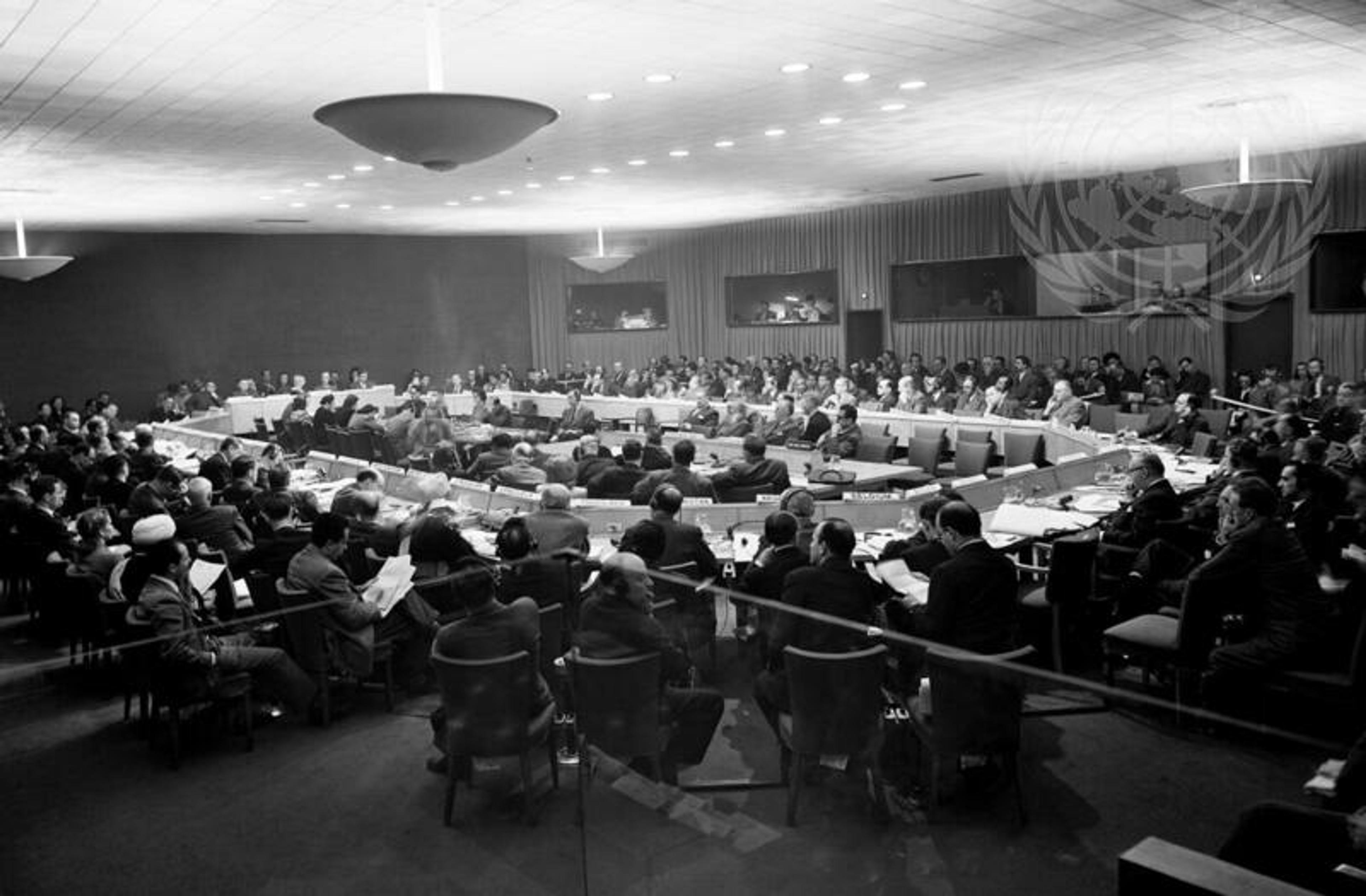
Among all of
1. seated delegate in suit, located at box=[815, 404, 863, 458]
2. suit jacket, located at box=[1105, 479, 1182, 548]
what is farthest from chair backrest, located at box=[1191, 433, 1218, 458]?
suit jacket, located at box=[1105, 479, 1182, 548]

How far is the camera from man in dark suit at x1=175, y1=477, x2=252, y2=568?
7.23m

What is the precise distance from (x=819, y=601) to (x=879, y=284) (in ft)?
49.7

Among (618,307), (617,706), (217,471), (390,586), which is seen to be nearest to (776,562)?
(617,706)

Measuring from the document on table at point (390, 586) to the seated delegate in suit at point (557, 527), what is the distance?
73 centimetres

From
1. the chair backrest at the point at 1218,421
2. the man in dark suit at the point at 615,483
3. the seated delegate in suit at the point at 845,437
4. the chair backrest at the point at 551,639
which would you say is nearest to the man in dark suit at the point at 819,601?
the chair backrest at the point at 551,639

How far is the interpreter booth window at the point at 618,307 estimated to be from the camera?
2334cm

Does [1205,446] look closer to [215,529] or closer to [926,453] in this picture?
[926,453]

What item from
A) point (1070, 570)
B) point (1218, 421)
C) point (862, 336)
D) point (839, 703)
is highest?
point (862, 336)

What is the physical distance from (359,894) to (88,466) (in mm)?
8279

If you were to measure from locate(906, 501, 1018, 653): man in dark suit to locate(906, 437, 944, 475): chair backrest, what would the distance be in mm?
6171

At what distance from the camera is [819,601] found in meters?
4.89

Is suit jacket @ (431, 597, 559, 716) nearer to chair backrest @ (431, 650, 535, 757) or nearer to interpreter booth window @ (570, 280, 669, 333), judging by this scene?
chair backrest @ (431, 650, 535, 757)

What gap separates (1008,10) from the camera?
6156mm

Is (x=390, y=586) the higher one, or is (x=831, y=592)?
(x=831, y=592)
